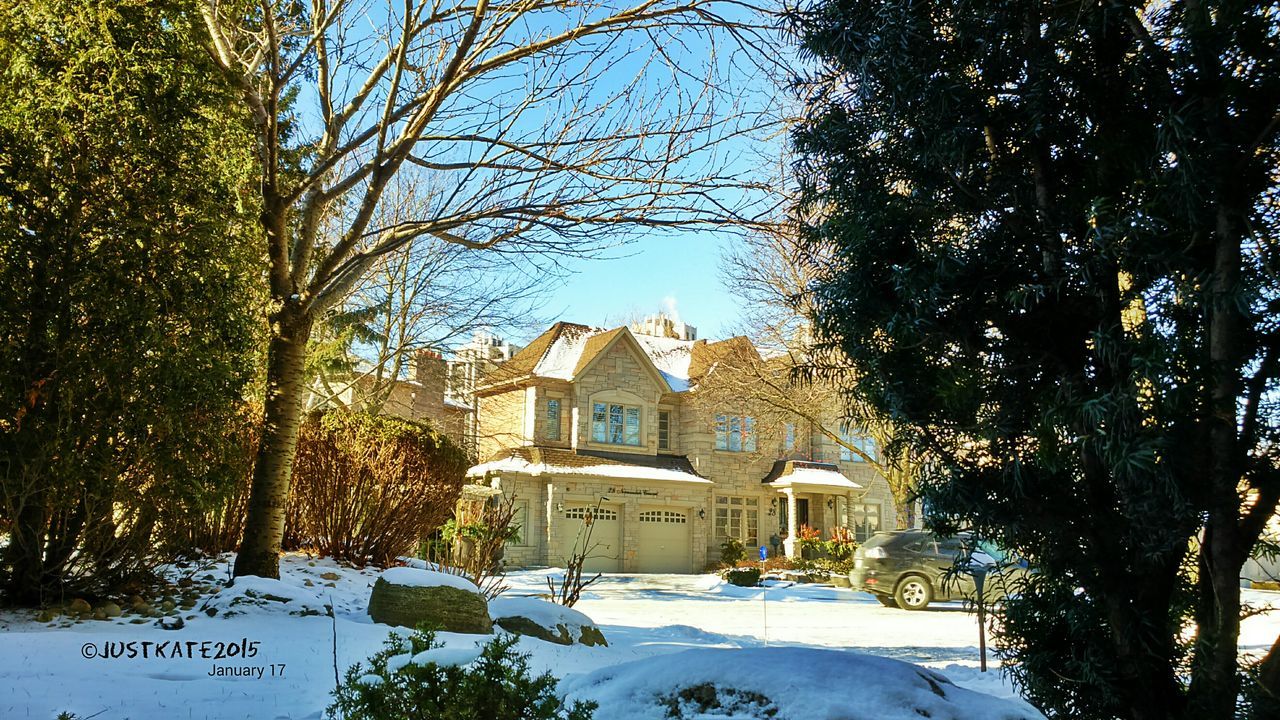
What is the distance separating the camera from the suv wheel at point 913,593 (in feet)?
53.5

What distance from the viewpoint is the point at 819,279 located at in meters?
4.49

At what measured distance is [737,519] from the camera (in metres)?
30.2

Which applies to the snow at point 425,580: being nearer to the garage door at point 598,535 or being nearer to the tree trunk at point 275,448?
the tree trunk at point 275,448

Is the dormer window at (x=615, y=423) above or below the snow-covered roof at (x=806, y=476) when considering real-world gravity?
above

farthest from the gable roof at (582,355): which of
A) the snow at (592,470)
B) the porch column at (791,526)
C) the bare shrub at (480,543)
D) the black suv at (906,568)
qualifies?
the bare shrub at (480,543)

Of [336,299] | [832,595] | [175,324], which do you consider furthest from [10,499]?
[832,595]

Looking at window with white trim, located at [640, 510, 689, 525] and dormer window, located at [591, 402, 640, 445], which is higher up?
dormer window, located at [591, 402, 640, 445]

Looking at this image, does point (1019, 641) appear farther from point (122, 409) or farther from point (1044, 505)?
point (122, 409)

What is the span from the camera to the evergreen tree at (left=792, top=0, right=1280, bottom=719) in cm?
307

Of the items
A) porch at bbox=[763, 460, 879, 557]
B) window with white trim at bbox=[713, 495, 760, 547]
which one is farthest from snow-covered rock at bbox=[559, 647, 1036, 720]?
window with white trim at bbox=[713, 495, 760, 547]

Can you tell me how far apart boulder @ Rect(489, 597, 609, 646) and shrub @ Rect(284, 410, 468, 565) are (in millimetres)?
3725

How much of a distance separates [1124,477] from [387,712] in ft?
9.72

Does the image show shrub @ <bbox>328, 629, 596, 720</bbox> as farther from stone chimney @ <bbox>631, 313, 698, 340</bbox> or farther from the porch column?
stone chimney @ <bbox>631, 313, 698, 340</bbox>

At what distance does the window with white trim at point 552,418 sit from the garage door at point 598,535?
9.02ft
